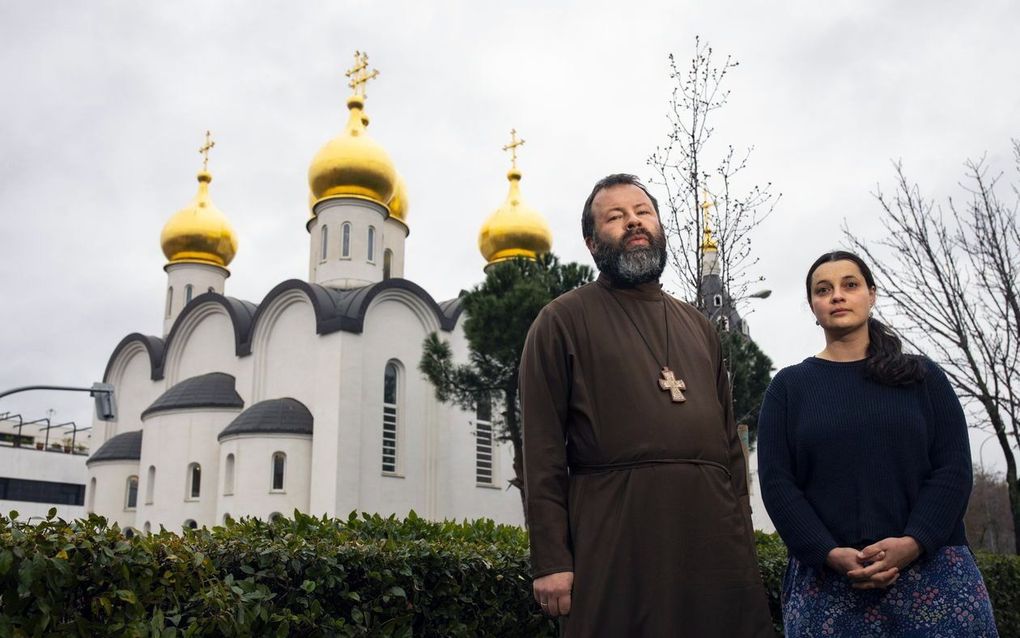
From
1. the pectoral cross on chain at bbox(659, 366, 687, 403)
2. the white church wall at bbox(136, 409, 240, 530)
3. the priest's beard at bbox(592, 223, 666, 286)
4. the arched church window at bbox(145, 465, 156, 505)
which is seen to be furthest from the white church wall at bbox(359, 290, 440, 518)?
the pectoral cross on chain at bbox(659, 366, 687, 403)

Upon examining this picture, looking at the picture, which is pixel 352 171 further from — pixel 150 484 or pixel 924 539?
pixel 924 539

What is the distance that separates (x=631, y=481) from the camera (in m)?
2.90

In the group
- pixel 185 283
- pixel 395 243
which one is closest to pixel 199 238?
pixel 185 283

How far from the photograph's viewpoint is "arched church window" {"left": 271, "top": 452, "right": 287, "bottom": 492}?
22312mm

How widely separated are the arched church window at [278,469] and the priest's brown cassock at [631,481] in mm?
20244

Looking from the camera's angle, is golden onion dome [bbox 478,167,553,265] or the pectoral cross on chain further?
golden onion dome [bbox 478,167,553,265]

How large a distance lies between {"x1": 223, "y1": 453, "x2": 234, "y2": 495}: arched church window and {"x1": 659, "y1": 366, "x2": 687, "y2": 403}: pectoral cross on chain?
68.7ft

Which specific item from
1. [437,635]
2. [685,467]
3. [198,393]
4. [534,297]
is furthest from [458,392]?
[685,467]

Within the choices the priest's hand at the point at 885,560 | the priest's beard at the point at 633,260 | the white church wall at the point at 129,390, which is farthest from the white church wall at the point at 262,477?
the priest's hand at the point at 885,560

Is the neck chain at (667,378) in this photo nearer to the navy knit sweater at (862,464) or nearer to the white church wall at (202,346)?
the navy knit sweater at (862,464)

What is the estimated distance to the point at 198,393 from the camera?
24.6 m

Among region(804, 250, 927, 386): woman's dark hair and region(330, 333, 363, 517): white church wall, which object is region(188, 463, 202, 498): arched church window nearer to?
region(330, 333, 363, 517): white church wall

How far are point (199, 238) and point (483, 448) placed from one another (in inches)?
467

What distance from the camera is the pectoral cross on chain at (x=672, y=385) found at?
10.1ft
